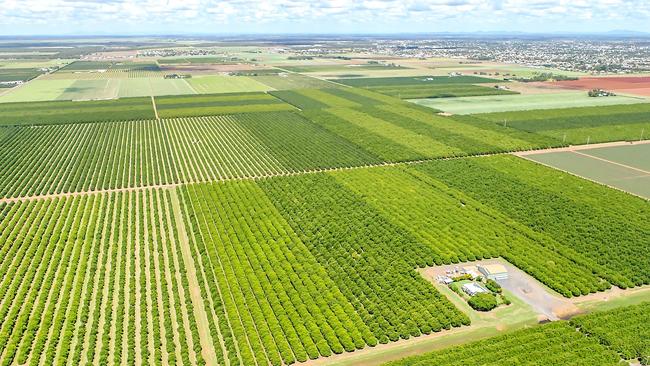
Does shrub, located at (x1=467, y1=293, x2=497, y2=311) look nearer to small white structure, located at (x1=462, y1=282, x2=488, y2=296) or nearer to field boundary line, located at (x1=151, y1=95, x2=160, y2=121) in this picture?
small white structure, located at (x1=462, y1=282, x2=488, y2=296)

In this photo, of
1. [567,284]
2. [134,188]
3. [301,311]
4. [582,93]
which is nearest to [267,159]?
[134,188]

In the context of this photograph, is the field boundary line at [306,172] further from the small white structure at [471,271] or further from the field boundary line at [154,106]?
the field boundary line at [154,106]

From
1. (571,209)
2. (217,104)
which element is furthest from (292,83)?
(571,209)

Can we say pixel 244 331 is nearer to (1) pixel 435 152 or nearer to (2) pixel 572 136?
(1) pixel 435 152

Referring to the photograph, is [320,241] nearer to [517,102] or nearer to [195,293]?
[195,293]

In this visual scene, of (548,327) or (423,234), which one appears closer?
(548,327)

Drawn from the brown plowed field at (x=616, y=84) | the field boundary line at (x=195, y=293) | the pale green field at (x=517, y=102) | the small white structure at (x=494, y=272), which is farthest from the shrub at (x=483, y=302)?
the brown plowed field at (x=616, y=84)
